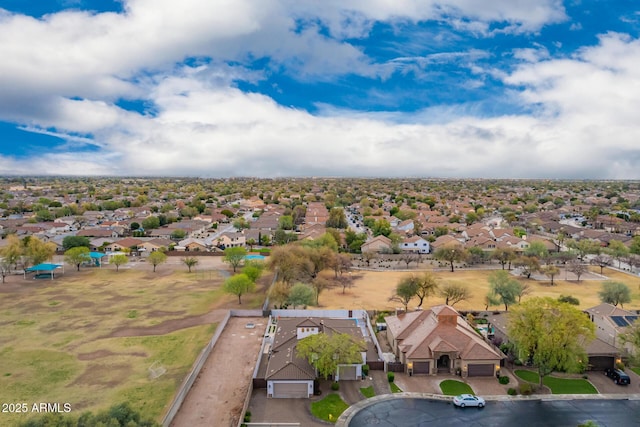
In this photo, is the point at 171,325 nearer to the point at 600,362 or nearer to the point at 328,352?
the point at 328,352

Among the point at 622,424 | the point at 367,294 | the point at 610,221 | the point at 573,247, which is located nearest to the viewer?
the point at 622,424

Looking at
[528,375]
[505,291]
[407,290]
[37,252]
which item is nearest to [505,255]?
[505,291]

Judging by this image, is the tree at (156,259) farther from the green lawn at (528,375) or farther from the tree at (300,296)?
the green lawn at (528,375)

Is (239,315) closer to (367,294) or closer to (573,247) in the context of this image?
(367,294)

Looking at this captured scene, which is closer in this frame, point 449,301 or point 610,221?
point 449,301

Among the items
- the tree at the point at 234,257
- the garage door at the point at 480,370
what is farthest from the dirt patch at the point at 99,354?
the tree at the point at 234,257

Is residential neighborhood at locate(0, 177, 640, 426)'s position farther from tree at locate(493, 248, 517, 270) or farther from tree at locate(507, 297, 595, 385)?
tree at locate(493, 248, 517, 270)

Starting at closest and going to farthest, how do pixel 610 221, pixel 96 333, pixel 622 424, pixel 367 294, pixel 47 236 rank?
1. pixel 622 424
2. pixel 96 333
3. pixel 367 294
4. pixel 47 236
5. pixel 610 221

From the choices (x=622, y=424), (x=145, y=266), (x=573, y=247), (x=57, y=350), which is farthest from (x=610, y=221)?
(x=57, y=350)
